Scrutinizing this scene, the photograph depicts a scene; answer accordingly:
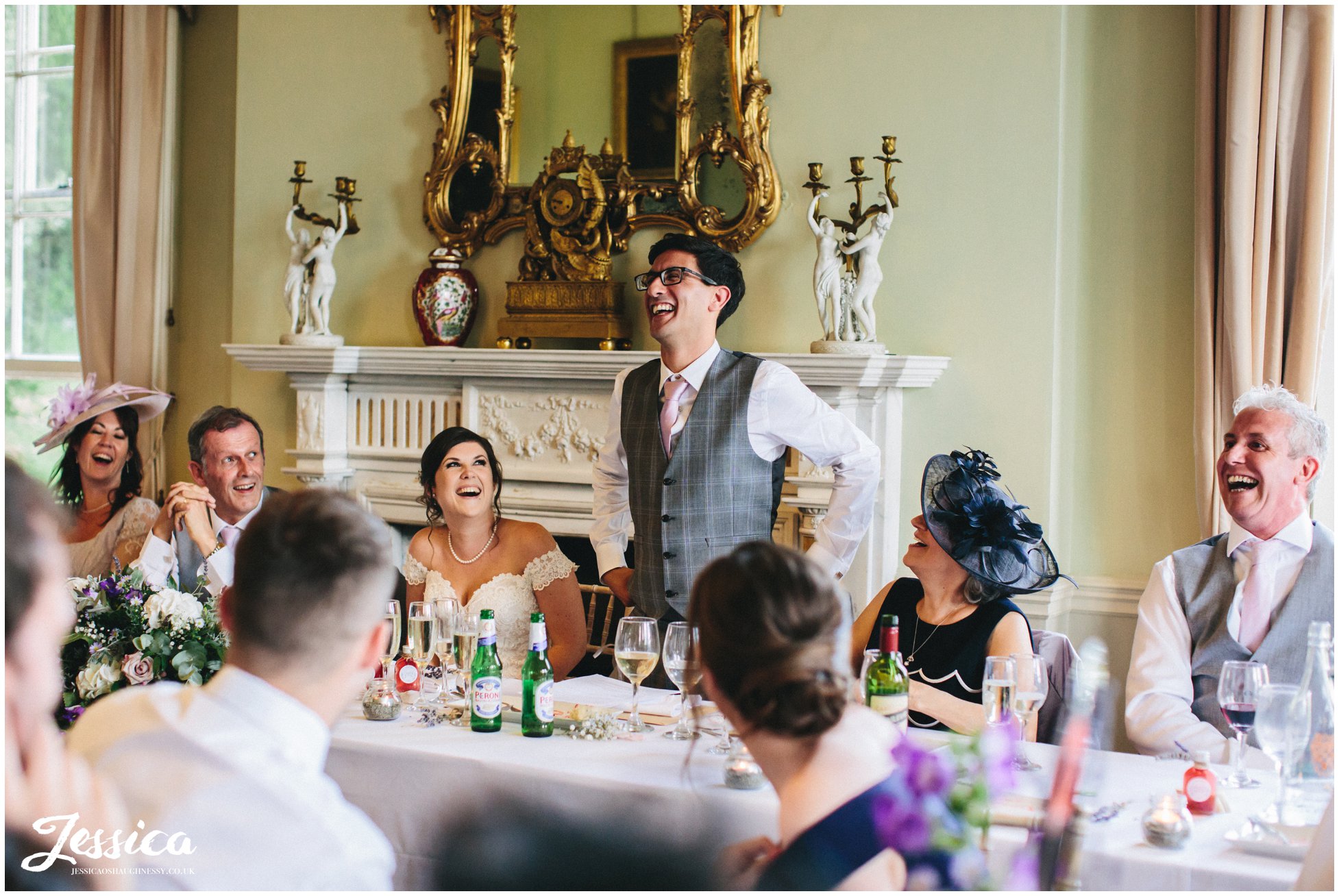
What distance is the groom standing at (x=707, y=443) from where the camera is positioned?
2826 millimetres

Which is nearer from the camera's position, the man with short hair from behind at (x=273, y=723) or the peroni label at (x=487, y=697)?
the man with short hair from behind at (x=273, y=723)

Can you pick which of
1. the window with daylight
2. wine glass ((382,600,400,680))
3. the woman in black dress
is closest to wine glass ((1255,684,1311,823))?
the woman in black dress

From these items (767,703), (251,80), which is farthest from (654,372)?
(251,80)

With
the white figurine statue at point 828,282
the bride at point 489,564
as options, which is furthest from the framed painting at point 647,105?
the bride at point 489,564

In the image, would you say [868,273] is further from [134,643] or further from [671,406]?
[134,643]

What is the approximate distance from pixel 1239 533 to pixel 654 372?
136cm

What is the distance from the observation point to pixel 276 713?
119cm

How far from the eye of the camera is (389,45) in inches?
168

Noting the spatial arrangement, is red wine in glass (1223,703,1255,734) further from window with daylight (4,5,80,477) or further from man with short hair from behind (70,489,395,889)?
window with daylight (4,5,80,477)

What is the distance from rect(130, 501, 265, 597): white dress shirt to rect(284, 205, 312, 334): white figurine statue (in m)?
1.19

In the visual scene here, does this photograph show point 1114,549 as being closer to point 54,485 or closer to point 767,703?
point 767,703

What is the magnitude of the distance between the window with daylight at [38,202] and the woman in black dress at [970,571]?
13.6ft

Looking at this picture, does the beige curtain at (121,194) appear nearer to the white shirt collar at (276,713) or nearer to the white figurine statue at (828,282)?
the white figurine statue at (828,282)

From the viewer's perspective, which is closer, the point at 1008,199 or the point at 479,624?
the point at 479,624
